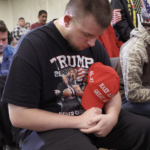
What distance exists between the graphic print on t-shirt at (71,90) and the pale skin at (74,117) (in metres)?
0.06

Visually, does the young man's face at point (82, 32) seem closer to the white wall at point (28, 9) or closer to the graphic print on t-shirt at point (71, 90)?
the graphic print on t-shirt at point (71, 90)

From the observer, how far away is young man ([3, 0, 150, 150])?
0.67 metres

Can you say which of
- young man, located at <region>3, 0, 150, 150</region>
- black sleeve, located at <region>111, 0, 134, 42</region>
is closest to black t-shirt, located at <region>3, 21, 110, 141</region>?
young man, located at <region>3, 0, 150, 150</region>

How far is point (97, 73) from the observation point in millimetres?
807

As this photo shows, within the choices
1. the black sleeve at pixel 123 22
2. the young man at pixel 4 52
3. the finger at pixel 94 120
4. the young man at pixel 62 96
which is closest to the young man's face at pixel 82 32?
the young man at pixel 62 96

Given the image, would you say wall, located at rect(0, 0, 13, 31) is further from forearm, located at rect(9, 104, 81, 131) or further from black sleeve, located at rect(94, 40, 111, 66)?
forearm, located at rect(9, 104, 81, 131)

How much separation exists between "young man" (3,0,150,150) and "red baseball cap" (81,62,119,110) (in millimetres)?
42

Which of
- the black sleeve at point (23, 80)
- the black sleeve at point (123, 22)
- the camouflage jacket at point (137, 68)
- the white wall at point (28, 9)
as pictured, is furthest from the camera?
the white wall at point (28, 9)

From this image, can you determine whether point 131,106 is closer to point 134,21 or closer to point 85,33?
point 85,33

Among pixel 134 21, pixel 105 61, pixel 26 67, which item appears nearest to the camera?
pixel 26 67

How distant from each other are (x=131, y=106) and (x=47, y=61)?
0.68m

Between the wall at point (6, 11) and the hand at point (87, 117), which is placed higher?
the wall at point (6, 11)

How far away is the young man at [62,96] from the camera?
2.21ft

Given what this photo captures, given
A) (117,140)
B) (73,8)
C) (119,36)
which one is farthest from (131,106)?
(119,36)
